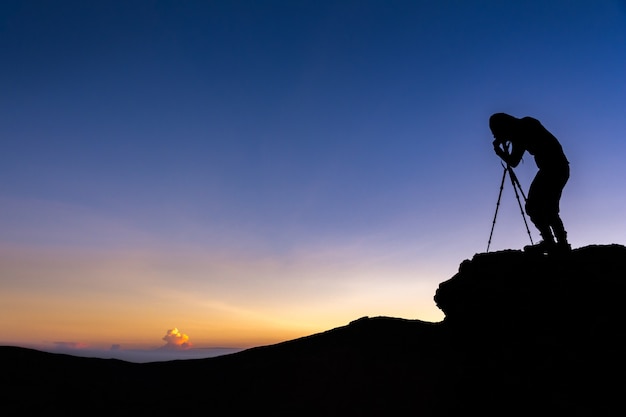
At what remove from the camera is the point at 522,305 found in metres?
6.77

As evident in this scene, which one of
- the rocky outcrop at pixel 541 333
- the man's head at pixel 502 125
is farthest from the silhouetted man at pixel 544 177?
the rocky outcrop at pixel 541 333

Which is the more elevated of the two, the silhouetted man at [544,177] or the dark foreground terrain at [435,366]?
the silhouetted man at [544,177]

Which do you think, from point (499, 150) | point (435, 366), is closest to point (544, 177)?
point (499, 150)

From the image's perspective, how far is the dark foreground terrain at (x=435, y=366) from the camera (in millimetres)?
5883

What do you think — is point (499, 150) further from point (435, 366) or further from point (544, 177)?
point (435, 366)

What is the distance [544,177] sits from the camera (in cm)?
804

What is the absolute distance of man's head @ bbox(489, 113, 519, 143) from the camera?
27.4 feet

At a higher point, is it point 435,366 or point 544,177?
point 544,177

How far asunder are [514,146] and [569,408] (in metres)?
5.08

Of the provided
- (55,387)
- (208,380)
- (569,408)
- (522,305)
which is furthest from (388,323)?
(55,387)

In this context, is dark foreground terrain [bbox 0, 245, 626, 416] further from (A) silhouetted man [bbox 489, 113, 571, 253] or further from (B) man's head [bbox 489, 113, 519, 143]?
(B) man's head [bbox 489, 113, 519, 143]

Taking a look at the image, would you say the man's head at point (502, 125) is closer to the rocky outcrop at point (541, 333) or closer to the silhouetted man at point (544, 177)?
the silhouetted man at point (544, 177)

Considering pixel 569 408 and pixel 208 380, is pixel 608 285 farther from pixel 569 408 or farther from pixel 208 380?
pixel 208 380

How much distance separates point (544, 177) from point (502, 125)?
4.42ft
